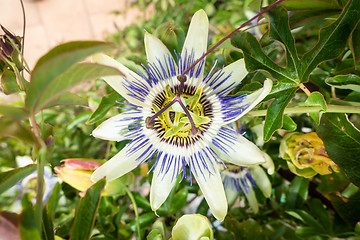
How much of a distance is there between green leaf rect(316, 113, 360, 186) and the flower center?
11.0 inches

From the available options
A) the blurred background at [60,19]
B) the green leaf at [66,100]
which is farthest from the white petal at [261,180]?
the blurred background at [60,19]

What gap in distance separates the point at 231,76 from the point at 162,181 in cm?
29

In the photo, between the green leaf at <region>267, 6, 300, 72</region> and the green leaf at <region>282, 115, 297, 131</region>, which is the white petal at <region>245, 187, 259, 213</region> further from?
the green leaf at <region>267, 6, 300, 72</region>

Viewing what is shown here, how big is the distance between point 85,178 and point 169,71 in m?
0.33

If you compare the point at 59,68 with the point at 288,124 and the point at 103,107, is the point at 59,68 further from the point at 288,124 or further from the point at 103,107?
the point at 288,124

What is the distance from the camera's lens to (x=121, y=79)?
2.13 ft

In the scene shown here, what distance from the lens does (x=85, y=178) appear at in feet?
2.32

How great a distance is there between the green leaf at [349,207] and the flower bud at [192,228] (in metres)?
0.42

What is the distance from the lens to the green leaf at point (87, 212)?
53 centimetres

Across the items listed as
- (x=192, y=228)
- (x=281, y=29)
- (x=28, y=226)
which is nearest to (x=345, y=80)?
(x=281, y=29)

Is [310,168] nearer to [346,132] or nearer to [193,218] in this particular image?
[346,132]

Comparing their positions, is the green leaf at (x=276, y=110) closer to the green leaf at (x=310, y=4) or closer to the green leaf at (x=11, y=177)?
the green leaf at (x=310, y=4)

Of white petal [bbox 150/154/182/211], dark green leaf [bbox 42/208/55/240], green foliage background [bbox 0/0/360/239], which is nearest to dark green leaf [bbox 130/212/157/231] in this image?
green foliage background [bbox 0/0/360/239]

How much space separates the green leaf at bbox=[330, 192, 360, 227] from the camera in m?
0.76
